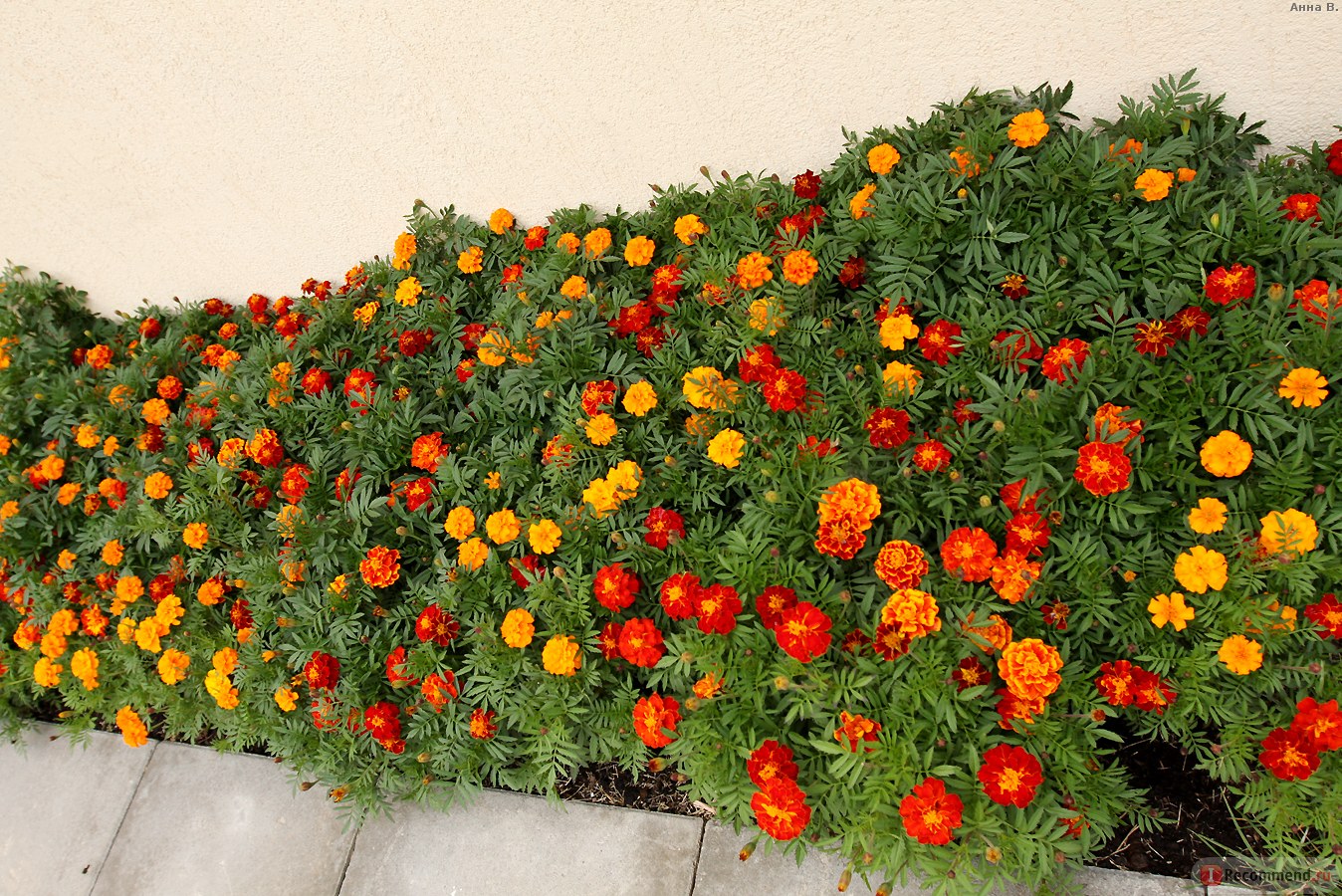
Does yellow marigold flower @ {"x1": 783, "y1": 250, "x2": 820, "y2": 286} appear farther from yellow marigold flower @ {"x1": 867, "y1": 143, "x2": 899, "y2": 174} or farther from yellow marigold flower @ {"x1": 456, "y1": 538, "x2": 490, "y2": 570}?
yellow marigold flower @ {"x1": 456, "y1": 538, "x2": 490, "y2": 570}

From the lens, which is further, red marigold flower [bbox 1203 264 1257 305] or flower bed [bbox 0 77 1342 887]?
red marigold flower [bbox 1203 264 1257 305]

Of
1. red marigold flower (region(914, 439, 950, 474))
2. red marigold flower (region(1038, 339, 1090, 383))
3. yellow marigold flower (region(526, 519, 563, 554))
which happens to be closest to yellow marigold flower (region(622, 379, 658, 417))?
yellow marigold flower (region(526, 519, 563, 554))

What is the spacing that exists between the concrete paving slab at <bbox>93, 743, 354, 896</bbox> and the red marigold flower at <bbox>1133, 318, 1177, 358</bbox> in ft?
8.61

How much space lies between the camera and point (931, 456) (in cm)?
190

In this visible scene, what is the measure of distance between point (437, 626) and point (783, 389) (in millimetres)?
1162

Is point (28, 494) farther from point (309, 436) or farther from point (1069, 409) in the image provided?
point (1069, 409)

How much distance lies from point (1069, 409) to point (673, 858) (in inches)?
61.2

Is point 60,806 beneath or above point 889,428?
beneath

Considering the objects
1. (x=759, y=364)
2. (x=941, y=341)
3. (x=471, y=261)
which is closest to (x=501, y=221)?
(x=471, y=261)

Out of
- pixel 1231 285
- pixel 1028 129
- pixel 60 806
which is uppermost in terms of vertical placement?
pixel 1028 129

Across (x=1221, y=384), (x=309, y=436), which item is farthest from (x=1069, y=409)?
(x=309, y=436)

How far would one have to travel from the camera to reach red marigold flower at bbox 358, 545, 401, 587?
2.28 meters

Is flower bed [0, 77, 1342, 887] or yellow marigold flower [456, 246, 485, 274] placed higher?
yellow marigold flower [456, 246, 485, 274]

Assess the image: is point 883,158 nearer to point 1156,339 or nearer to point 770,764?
point 1156,339
